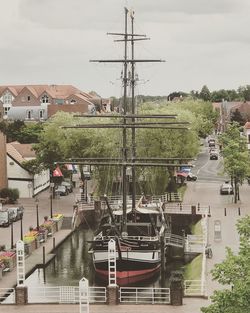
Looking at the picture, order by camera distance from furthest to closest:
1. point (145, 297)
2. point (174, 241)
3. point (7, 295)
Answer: point (174, 241) < point (7, 295) < point (145, 297)

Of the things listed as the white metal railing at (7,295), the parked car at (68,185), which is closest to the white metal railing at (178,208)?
the parked car at (68,185)

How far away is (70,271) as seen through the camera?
4906 centimetres

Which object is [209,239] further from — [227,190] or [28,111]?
[28,111]

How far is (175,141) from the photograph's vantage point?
240ft

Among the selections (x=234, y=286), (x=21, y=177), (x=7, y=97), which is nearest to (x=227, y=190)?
(x=21, y=177)

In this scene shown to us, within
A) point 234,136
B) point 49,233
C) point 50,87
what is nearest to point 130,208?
point 49,233

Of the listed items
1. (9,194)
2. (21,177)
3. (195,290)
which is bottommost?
(195,290)

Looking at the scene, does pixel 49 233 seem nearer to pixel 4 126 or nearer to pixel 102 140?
pixel 102 140

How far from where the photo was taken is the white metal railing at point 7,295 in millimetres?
37894

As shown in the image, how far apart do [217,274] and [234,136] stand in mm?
54090

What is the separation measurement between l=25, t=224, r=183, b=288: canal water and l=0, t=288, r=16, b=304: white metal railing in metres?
3.53

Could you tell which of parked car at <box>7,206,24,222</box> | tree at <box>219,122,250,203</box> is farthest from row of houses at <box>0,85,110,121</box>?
parked car at <box>7,206,24,222</box>

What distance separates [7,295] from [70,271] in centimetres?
911

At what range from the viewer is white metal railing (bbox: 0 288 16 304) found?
3789 cm
